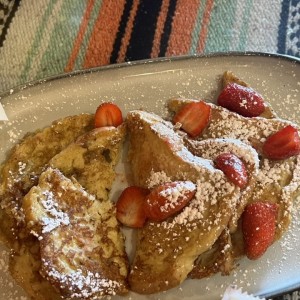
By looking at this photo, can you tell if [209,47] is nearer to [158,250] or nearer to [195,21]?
[195,21]

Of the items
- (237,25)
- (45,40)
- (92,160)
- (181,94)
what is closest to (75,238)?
(92,160)

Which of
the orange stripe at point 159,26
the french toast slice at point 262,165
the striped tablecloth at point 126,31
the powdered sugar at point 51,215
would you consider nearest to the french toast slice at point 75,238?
the powdered sugar at point 51,215

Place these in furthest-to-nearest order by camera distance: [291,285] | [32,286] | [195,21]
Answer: [195,21] → [291,285] → [32,286]

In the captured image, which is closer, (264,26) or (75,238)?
(75,238)

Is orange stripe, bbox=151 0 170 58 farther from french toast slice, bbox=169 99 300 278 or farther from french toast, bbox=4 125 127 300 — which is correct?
french toast, bbox=4 125 127 300

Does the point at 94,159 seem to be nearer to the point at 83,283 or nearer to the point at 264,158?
the point at 83,283

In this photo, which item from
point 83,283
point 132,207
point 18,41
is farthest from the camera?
point 18,41

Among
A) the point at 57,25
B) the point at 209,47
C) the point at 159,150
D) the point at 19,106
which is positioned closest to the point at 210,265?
the point at 159,150
